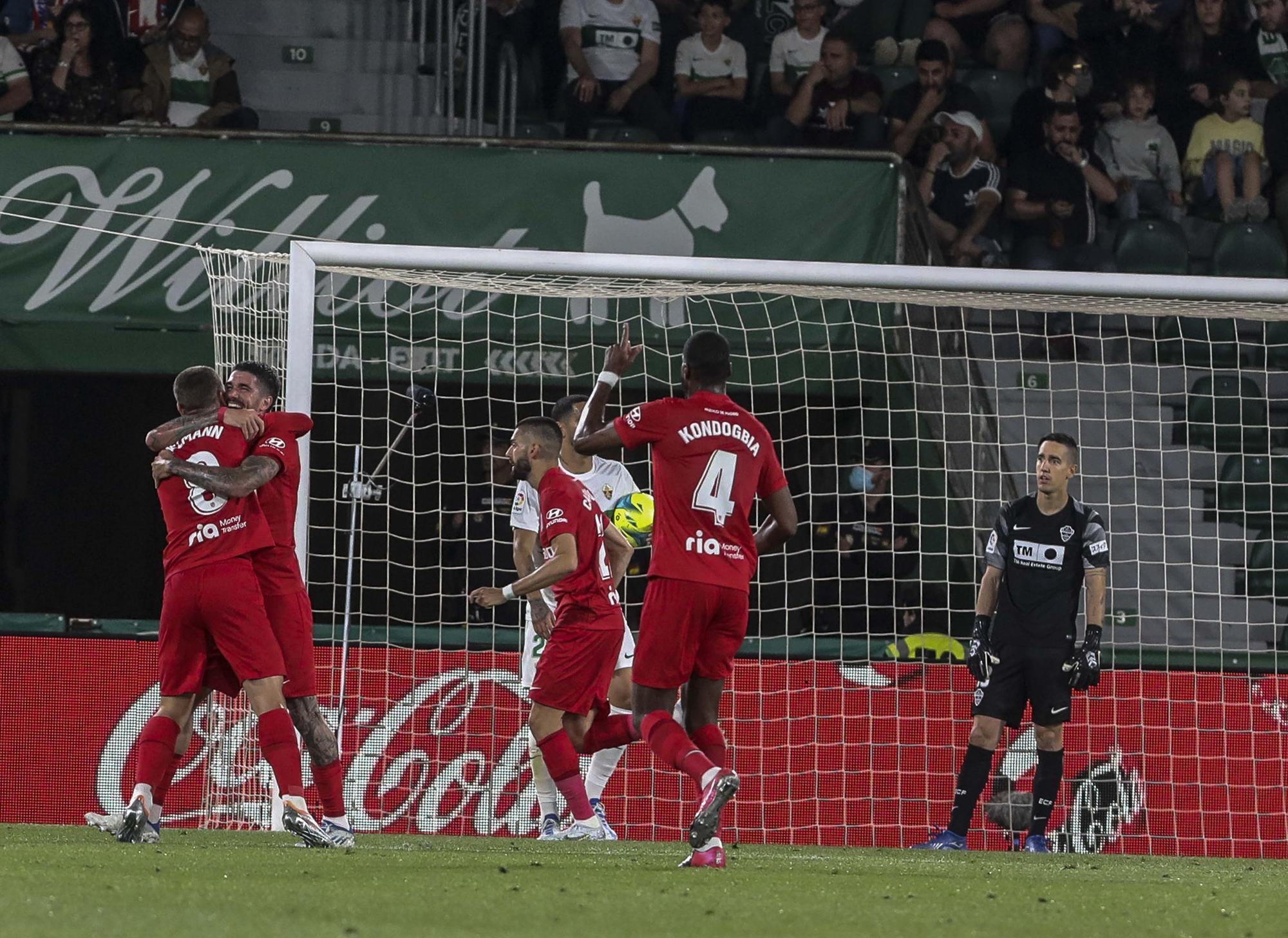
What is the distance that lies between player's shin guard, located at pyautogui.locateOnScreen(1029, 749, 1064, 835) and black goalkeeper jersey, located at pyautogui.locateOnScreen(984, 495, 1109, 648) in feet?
1.84

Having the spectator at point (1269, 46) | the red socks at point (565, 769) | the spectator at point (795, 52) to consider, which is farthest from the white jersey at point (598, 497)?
the spectator at point (1269, 46)

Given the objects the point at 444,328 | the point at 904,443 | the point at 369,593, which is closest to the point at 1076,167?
the point at 904,443

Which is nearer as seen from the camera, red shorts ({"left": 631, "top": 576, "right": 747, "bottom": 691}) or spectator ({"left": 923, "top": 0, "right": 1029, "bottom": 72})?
red shorts ({"left": 631, "top": 576, "right": 747, "bottom": 691})

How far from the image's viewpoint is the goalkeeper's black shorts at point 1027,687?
8734mm

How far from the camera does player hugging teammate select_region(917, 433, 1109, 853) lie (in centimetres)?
874

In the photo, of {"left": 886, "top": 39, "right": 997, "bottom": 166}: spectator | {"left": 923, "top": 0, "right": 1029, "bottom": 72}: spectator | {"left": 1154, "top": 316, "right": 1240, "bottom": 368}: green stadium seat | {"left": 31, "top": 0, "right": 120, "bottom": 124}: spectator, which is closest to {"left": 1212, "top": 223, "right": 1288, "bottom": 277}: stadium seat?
{"left": 1154, "top": 316, "right": 1240, "bottom": 368}: green stadium seat

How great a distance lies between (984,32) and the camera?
52.7 ft

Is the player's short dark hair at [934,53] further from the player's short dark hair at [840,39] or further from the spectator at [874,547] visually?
the spectator at [874,547]

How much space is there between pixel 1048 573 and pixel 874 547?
3126 mm

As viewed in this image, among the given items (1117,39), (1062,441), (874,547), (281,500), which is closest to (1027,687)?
(1062,441)

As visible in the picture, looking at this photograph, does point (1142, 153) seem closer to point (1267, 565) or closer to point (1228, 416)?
point (1228, 416)

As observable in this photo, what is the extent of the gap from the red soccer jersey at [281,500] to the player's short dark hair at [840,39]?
8677mm

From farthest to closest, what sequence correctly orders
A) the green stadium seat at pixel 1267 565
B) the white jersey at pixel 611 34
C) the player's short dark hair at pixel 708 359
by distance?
the white jersey at pixel 611 34, the green stadium seat at pixel 1267 565, the player's short dark hair at pixel 708 359

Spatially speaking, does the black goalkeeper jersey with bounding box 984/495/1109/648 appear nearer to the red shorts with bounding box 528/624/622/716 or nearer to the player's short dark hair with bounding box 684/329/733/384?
the red shorts with bounding box 528/624/622/716
